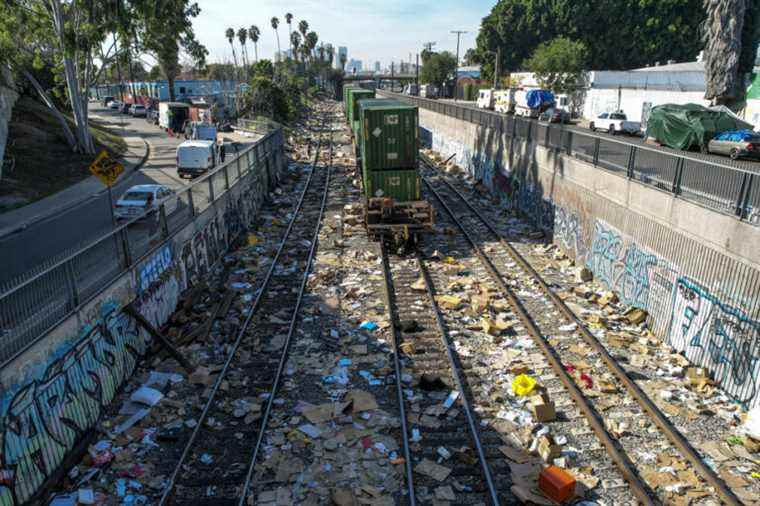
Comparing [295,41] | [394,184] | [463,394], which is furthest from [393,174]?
[295,41]

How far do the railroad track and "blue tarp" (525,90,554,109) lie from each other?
130 ft

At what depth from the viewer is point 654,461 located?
744 cm

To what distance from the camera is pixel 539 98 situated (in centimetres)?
4881

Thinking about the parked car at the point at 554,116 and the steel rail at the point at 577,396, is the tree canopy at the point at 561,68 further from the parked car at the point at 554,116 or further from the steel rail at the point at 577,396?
the steel rail at the point at 577,396

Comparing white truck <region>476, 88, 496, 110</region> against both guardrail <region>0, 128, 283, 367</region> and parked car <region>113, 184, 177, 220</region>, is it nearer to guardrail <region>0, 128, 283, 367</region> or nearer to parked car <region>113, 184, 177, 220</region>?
parked car <region>113, 184, 177, 220</region>

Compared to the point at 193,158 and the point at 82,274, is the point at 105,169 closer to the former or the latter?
the point at 82,274

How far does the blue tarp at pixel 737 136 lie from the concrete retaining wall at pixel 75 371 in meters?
24.8

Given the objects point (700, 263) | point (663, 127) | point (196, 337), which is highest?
point (663, 127)

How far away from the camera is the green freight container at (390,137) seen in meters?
17.3

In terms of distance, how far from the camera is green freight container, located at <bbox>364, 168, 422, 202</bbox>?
17672mm

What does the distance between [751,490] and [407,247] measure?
37.4 ft

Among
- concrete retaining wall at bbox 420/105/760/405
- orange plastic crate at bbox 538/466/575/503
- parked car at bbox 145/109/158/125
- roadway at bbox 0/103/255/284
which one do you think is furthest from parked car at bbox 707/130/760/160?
parked car at bbox 145/109/158/125

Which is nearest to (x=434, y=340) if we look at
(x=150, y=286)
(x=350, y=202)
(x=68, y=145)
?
(x=150, y=286)

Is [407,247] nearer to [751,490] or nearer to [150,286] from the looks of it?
[150,286]
